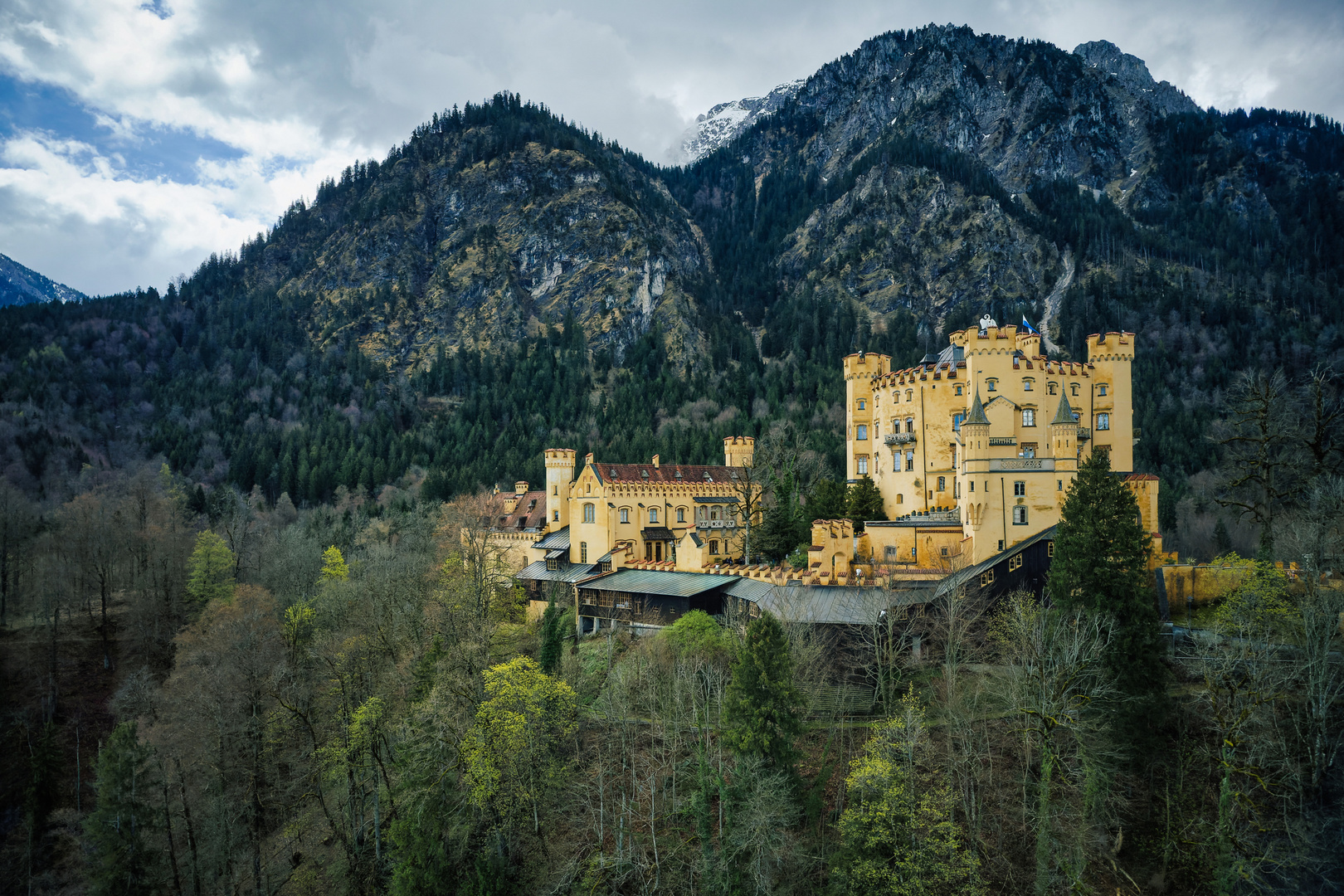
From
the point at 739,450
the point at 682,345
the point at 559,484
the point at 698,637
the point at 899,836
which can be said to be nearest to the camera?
the point at 899,836

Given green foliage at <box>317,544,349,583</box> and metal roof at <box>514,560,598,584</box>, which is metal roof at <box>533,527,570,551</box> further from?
green foliage at <box>317,544,349,583</box>

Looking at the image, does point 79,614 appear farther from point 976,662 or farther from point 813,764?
point 976,662

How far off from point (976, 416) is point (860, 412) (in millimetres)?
14981

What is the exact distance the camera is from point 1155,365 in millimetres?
134500

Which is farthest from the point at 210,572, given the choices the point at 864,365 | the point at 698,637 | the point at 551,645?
the point at 864,365

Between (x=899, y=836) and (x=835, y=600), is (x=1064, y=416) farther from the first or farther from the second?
(x=899, y=836)

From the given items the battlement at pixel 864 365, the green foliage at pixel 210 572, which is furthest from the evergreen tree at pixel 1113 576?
the green foliage at pixel 210 572

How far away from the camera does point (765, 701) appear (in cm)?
3350

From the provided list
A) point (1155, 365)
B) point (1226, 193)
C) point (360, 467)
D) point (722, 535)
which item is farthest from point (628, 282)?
point (1226, 193)

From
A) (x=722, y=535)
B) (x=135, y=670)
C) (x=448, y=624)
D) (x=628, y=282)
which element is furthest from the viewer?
(x=628, y=282)

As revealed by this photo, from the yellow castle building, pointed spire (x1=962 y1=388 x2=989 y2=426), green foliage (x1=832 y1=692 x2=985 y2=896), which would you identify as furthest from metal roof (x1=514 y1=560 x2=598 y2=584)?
green foliage (x1=832 y1=692 x2=985 y2=896)

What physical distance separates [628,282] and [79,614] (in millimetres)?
143247

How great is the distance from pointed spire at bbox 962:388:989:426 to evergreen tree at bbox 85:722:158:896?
2072 inches

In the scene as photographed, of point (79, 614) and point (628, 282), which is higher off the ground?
point (628, 282)
